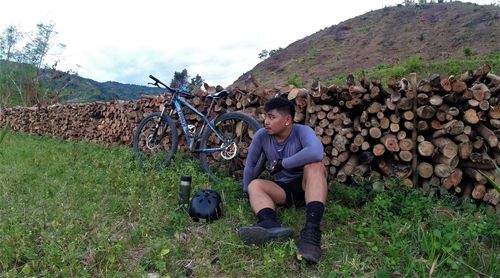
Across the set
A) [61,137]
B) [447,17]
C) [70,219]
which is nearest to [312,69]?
[447,17]

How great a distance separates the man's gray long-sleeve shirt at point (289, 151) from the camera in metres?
2.96

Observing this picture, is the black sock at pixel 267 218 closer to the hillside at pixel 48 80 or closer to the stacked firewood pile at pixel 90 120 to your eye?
the stacked firewood pile at pixel 90 120

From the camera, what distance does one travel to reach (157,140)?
18.1 feet

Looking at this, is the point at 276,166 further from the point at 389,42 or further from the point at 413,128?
the point at 389,42

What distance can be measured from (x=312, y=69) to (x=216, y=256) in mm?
29730

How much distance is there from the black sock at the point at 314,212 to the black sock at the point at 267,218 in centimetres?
26

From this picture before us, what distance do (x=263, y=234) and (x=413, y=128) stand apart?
187 cm

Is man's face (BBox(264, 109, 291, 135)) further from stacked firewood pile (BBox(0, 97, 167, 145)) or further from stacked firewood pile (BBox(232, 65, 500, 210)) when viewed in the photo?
stacked firewood pile (BBox(0, 97, 167, 145))

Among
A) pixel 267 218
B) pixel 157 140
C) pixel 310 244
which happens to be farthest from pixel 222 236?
pixel 157 140

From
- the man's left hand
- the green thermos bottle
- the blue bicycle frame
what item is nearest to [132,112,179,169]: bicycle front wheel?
the blue bicycle frame

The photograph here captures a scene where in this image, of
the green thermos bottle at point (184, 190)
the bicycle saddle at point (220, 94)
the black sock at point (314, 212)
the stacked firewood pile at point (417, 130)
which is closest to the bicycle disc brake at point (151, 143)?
the bicycle saddle at point (220, 94)

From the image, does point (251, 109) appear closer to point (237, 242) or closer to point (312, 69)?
point (237, 242)

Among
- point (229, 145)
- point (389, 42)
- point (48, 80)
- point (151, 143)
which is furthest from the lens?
point (389, 42)

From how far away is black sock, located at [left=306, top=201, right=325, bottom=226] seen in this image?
2.59 meters
